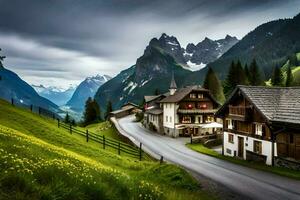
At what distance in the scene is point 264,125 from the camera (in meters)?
41.2

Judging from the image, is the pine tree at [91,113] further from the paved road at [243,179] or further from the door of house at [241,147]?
the paved road at [243,179]

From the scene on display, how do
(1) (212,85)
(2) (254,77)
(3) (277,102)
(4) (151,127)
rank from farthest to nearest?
(2) (254,77) < (1) (212,85) < (4) (151,127) < (3) (277,102)

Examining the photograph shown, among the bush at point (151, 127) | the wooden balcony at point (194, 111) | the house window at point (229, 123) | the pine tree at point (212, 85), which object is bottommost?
the bush at point (151, 127)

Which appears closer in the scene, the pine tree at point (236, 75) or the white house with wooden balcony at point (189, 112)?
the white house with wooden balcony at point (189, 112)

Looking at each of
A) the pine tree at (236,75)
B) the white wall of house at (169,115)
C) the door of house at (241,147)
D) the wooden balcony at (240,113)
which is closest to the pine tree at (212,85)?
the pine tree at (236,75)

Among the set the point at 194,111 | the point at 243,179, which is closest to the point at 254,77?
the point at 194,111

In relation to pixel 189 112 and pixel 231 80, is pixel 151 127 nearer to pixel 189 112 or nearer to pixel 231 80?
pixel 189 112

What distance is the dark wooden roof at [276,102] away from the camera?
38.5 metres

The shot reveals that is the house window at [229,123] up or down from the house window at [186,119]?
up

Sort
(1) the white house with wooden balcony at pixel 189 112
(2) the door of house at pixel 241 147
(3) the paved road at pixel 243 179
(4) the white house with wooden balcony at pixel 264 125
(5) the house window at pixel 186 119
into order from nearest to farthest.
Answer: (3) the paved road at pixel 243 179 → (4) the white house with wooden balcony at pixel 264 125 → (2) the door of house at pixel 241 147 → (1) the white house with wooden balcony at pixel 189 112 → (5) the house window at pixel 186 119

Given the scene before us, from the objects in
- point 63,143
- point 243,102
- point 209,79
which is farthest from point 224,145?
point 209,79

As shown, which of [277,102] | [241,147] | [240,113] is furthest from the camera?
[241,147]

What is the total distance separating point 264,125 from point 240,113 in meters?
6.16

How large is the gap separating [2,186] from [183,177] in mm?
13961
